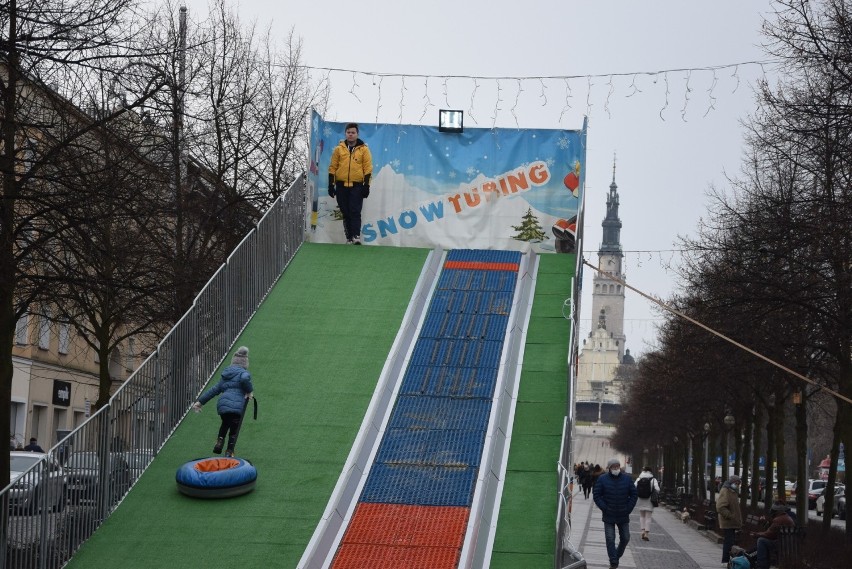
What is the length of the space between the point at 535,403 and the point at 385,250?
281 inches

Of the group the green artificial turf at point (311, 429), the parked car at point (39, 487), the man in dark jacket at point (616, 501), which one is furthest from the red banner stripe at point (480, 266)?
the parked car at point (39, 487)

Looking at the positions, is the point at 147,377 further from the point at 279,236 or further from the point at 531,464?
the point at 279,236

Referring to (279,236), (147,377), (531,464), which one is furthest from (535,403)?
(279,236)

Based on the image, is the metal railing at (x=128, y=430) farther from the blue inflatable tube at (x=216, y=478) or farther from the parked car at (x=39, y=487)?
the blue inflatable tube at (x=216, y=478)

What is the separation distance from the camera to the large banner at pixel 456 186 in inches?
975

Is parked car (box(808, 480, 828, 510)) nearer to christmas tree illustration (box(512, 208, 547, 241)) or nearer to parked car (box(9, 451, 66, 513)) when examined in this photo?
christmas tree illustration (box(512, 208, 547, 241))

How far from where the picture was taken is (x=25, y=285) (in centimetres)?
1767

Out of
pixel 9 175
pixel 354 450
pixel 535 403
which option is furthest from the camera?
pixel 535 403

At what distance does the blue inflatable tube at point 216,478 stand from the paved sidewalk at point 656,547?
31.6 ft

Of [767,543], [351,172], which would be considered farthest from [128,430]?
[767,543]

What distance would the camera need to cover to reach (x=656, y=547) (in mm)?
31094

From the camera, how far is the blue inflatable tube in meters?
15.7

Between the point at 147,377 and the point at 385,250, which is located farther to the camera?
the point at 385,250

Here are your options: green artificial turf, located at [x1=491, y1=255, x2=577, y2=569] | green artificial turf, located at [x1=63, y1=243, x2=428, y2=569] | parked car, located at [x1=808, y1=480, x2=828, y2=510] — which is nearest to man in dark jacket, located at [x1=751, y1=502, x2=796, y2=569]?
green artificial turf, located at [x1=491, y1=255, x2=577, y2=569]
